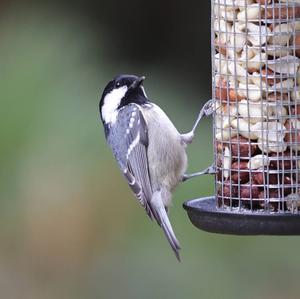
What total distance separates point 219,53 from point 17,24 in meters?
3.02

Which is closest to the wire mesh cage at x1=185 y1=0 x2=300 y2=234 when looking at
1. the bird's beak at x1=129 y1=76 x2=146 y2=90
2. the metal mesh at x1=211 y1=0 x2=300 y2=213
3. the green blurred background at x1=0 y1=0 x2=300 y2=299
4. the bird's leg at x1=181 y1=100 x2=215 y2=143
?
→ the metal mesh at x1=211 y1=0 x2=300 y2=213

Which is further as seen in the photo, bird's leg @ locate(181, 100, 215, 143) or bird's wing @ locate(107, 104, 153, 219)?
bird's wing @ locate(107, 104, 153, 219)

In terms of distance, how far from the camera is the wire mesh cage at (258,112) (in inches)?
170

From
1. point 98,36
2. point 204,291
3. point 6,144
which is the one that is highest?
point 98,36

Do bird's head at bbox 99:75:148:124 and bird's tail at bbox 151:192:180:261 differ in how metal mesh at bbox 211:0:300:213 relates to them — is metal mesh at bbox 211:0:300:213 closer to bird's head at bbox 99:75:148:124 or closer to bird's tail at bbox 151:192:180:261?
bird's tail at bbox 151:192:180:261

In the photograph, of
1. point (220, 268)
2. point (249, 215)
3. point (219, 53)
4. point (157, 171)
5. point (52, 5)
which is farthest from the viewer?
point (52, 5)

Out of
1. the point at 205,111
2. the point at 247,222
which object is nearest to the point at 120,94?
the point at 205,111

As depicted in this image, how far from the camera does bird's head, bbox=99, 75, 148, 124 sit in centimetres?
504

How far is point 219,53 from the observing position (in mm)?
4539

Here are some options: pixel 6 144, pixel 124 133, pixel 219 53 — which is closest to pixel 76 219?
pixel 6 144

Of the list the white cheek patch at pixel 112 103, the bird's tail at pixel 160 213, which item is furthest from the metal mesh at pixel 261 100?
the white cheek patch at pixel 112 103

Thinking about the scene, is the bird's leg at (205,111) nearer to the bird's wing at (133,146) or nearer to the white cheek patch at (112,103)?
the bird's wing at (133,146)

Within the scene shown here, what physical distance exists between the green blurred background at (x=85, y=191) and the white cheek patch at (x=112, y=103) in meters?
1.60

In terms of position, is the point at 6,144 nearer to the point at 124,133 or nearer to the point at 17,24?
the point at 17,24
